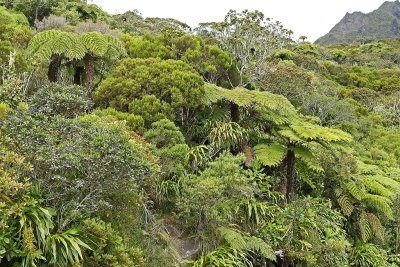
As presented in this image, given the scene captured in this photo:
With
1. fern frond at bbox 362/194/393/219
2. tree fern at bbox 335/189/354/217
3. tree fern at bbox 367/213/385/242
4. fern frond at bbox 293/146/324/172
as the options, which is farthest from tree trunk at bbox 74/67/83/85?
tree fern at bbox 367/213/385/242

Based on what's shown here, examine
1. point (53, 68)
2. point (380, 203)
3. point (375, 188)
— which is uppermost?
point (53, 68)

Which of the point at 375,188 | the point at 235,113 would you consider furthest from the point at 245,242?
the point at 375,188

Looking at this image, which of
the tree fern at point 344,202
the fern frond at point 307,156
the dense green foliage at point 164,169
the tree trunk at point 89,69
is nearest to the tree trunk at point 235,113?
the dense green foliage at point 164,169

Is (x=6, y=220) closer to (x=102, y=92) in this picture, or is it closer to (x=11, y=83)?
(x=11, y=83)

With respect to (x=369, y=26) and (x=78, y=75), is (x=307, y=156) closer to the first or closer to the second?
(x=78, y=75)

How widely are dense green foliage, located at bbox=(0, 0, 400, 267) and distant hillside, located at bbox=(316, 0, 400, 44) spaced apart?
13290 centimetres

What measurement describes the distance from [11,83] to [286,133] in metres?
5.28

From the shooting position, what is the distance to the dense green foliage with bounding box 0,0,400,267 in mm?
4410

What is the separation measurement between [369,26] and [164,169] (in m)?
168

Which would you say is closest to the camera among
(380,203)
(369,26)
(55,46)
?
(55,46)

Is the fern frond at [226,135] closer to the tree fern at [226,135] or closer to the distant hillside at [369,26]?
the tree fern at [226,135]

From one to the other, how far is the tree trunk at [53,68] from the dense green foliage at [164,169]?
0.04m

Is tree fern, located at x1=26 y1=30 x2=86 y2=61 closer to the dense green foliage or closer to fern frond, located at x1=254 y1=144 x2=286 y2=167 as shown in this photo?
the dense green foliage

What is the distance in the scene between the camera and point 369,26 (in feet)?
508
